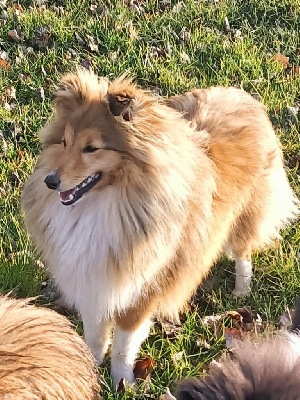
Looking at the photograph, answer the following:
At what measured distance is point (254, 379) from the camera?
1.51 m

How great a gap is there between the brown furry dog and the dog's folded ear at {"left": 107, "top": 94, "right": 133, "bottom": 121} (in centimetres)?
89

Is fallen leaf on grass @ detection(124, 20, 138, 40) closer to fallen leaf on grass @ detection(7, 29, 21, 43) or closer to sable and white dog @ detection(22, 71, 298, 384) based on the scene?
fallen leaf on grass @ detection(7, 29, 21, 43)

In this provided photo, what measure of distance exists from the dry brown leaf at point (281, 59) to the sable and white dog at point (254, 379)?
12.3 feet

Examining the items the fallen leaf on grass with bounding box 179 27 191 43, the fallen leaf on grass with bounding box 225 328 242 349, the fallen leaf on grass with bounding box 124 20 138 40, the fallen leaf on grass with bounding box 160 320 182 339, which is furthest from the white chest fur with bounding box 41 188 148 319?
the fallen leaf on grass with bounding box 179 27 191 43

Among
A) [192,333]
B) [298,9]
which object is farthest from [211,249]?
[298,9]

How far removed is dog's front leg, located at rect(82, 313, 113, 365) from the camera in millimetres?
2699

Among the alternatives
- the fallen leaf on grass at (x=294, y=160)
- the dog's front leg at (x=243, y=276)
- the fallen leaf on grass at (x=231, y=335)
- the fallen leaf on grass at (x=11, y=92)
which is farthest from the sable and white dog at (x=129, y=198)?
the fallen leaf on grass at (x=11, y=92)

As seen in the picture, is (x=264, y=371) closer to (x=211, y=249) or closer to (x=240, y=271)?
(x=211, y=249)

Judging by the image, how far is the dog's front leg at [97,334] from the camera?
8.86 feet

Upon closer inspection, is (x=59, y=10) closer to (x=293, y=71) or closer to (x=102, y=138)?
(x=293, y=71)

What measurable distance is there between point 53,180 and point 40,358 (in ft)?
2.75

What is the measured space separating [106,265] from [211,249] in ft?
2.15

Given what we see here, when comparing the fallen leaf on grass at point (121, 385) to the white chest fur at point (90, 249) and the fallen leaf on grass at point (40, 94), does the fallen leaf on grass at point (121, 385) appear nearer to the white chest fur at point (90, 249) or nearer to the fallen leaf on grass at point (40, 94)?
the white chest fur at point (90, 249)

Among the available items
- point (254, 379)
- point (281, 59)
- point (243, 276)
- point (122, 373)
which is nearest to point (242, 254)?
point (243, 276)
